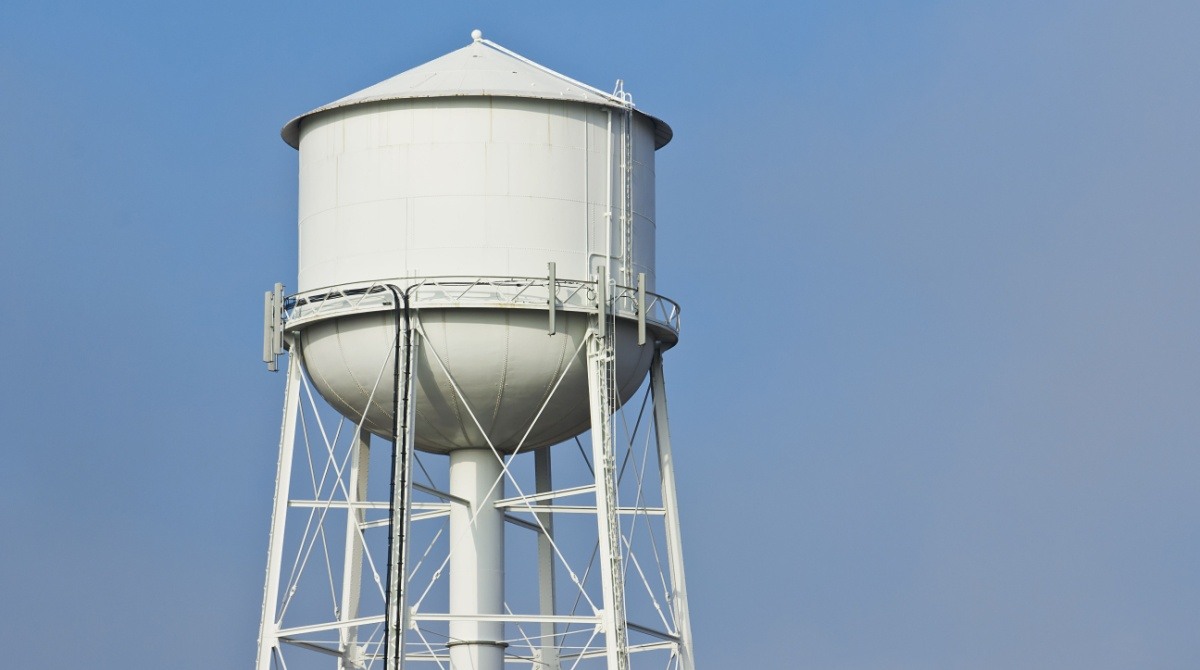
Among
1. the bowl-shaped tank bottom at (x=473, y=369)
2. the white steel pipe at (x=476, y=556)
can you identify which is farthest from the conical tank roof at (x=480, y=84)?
the white steel pipe at (x=476, y=556)

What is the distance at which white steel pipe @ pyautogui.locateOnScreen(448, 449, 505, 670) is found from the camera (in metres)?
42.6

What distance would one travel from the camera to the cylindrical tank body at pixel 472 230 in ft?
134

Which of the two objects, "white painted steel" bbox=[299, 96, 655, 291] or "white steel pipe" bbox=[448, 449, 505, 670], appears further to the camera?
"white steel pipe" bbox=[448, 449, 505, 670]

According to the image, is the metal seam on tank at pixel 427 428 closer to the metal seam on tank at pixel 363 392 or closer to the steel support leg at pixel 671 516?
the metal seam on tank at pixel 363 392

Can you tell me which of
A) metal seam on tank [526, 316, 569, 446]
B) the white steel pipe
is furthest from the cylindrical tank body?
the white steel pipe

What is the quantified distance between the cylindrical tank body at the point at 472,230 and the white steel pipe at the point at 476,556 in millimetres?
1174

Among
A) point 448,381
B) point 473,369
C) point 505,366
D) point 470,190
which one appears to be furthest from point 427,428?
point 470,190

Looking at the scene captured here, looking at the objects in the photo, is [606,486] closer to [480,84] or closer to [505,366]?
[505,366]

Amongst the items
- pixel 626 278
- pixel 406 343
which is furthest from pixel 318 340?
pixel 626 278

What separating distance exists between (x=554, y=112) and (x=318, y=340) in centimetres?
448

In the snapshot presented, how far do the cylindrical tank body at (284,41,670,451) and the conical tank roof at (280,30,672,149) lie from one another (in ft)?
0.17

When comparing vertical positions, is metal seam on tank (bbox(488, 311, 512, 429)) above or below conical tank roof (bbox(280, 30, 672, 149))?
below

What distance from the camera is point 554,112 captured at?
41.3 metres

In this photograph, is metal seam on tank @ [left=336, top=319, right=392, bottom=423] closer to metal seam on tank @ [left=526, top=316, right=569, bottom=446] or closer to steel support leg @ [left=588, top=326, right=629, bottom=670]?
metal seam on tank @ [left=526, top=316, right=569, bottom=446]
